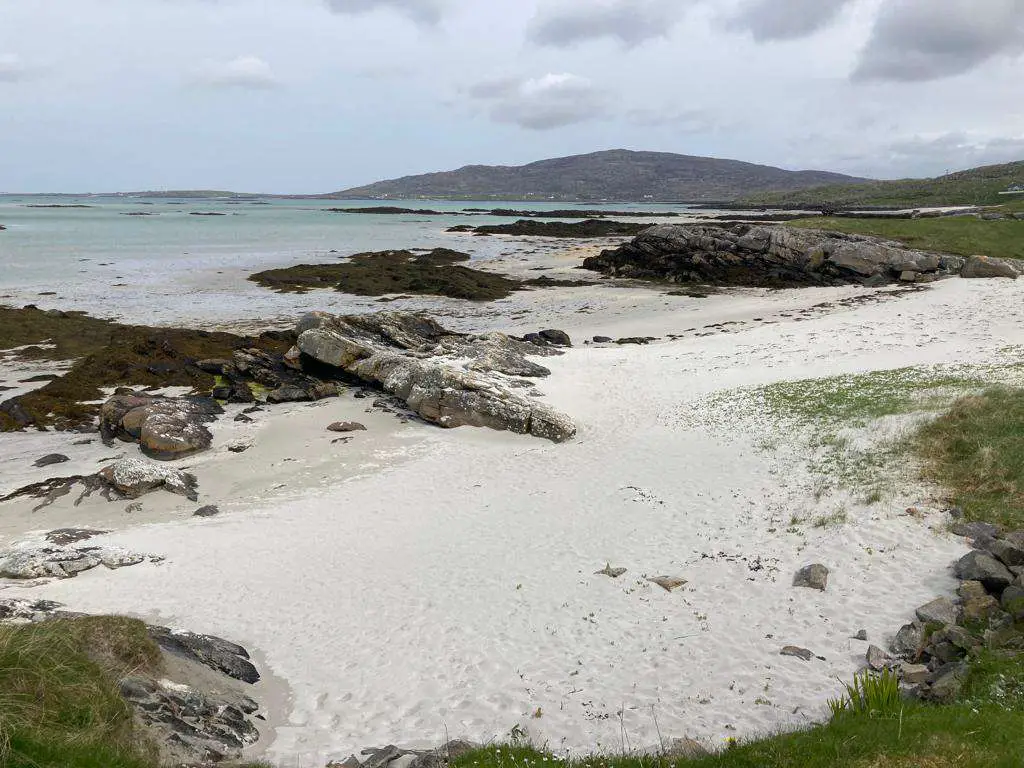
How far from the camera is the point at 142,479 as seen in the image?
16.7 metres

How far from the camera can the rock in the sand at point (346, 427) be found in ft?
70.5

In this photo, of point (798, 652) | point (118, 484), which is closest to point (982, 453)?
point (798, 652)

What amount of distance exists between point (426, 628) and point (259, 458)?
10616 millimetres

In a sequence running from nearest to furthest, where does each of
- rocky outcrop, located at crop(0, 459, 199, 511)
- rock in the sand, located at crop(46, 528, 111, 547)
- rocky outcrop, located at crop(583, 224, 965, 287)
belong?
rock in the sand, located at crop(46, 528, 111, 547)
rocky outcrop, located at crop(0, 459, 199, 511)
rocky outcrop, located at crop(583, 224, 965, 287)

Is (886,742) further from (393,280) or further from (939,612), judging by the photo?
(393,280)

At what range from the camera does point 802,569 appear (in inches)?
459

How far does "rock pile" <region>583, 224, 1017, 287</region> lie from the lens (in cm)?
4641

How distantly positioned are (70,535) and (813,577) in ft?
50.8

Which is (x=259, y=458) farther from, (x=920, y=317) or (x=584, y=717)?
(x=920, y=317)

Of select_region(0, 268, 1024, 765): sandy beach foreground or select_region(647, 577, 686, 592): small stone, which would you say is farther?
select_region(647, 577, 686, 592): small stone

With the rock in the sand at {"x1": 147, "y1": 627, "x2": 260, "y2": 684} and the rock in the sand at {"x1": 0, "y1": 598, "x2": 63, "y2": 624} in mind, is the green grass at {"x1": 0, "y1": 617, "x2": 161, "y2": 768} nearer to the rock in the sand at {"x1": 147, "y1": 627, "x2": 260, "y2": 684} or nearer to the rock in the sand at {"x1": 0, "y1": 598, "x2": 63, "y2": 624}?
the rock in the sand at {"x1": 147, "y1": 627, "x2": 260, "y2": 684}

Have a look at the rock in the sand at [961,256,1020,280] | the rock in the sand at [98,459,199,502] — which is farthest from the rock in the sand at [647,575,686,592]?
the rock in the sand at [961,256,1020,280]

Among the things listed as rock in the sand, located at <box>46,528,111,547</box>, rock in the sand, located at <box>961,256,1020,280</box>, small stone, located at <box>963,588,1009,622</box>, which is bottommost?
rock in the sand, located at <box>46,528,111,547</box>

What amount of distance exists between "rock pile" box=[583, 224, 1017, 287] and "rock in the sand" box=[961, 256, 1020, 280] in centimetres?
5
